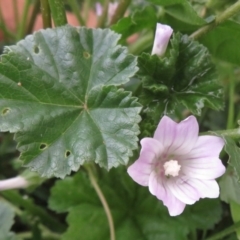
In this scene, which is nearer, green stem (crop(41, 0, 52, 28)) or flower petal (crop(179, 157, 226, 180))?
flower petal (crop(179, 157, 226, 180))

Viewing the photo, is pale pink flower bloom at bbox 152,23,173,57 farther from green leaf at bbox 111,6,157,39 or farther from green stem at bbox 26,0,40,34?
green stem at bbox 26,0,40,34

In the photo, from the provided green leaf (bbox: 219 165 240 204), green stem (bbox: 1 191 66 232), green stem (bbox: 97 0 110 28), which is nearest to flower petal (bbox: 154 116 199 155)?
green leaf (bbox: 219 165 240 204)

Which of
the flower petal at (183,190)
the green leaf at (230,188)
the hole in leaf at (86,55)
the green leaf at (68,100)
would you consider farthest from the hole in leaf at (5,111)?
the green leaf at (230,188)

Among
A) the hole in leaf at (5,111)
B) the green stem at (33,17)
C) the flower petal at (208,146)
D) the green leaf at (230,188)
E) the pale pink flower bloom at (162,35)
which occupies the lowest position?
the green leaf at (230,188)

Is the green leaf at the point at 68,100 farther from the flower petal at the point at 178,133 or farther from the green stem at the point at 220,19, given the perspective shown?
the green stem at the point at 220,19

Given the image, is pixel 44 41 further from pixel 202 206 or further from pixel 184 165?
pixel 202 206

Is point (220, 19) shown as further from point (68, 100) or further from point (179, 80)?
point (68, 100)
